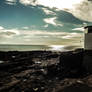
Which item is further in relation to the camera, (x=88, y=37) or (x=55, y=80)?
(x=88, y=37)

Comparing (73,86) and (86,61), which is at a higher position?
(86,61)

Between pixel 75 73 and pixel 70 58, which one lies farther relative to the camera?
pixel 70 58

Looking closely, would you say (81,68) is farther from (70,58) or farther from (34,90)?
(34,90)

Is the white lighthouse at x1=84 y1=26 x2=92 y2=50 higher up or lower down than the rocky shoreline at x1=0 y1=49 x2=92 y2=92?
Result: higher up

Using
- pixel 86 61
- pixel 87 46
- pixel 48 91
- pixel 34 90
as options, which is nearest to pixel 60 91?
pixel 48 91

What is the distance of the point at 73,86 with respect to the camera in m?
7.37

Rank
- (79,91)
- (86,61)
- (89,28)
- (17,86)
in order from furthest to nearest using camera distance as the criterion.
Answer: (89,28) → (86,61) → (17,86) → (79,91)

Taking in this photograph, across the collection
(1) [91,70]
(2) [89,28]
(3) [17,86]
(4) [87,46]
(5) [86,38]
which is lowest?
(3) [17,86]

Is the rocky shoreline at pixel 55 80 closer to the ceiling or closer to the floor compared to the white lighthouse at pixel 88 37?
closer to the floor

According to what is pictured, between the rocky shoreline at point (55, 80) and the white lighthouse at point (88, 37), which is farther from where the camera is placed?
the white lighthouse at point (88, 37)

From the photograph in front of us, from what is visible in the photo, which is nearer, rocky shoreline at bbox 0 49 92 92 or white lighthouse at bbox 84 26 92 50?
rocky shoreline at bbox 0 49 92 92

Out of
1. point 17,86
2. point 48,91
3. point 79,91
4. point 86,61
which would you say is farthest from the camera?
point 86,61

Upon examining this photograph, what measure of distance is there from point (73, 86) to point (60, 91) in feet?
3.45

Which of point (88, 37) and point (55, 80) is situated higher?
point (88, 37)
